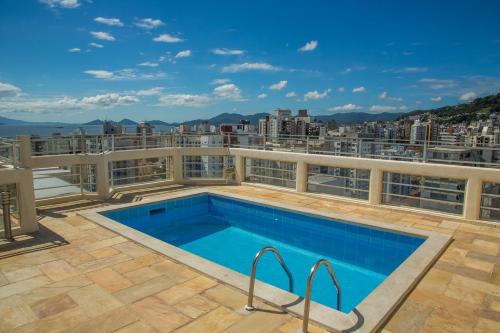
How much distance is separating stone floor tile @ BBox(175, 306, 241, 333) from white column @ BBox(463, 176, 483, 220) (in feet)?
22.3

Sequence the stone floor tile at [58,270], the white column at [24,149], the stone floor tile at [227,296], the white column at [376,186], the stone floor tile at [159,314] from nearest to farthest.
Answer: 1. the stone floor tile at [159,314]
2. the stone floor tile at [227,296]
3. the stone floor tile at [58,270]
4. the white column at [24,149]
5. the white column at [376,186]

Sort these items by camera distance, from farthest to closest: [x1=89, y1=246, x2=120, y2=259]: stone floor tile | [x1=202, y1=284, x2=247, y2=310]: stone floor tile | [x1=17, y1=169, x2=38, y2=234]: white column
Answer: [x1=17, y1=169, x2=38, y2=234]: white column → [x1=89, y1=246, x2=120, y2=259]: stone floor tile → [x1=202, y1=284, x2=247, y2=310]: stone floor tile

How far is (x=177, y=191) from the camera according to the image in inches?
429

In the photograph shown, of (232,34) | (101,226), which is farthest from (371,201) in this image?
(232,34)

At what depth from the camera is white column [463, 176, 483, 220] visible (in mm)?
7590

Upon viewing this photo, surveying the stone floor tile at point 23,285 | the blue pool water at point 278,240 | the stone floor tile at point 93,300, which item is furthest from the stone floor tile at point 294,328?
the stone floor tile at point 23,285

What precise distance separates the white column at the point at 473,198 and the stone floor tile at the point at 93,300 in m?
7.86

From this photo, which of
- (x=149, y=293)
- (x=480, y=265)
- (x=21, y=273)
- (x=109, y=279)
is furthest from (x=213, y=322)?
(x=480, y=265)

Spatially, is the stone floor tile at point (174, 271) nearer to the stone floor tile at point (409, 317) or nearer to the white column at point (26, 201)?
the stone floor tile at point (409, 317)

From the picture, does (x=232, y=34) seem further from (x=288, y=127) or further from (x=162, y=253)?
(x=162, y=253)

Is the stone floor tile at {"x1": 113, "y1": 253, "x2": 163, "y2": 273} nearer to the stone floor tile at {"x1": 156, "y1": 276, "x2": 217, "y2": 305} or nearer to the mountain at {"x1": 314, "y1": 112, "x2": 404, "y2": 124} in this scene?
the stone floor tile at {"x1": 156, "y1": 276, "x2": 217, "y2": 305}

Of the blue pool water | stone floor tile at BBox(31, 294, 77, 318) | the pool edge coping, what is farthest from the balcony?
the blue pool water

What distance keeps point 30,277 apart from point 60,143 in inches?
219

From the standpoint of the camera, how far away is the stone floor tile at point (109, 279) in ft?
14.4
